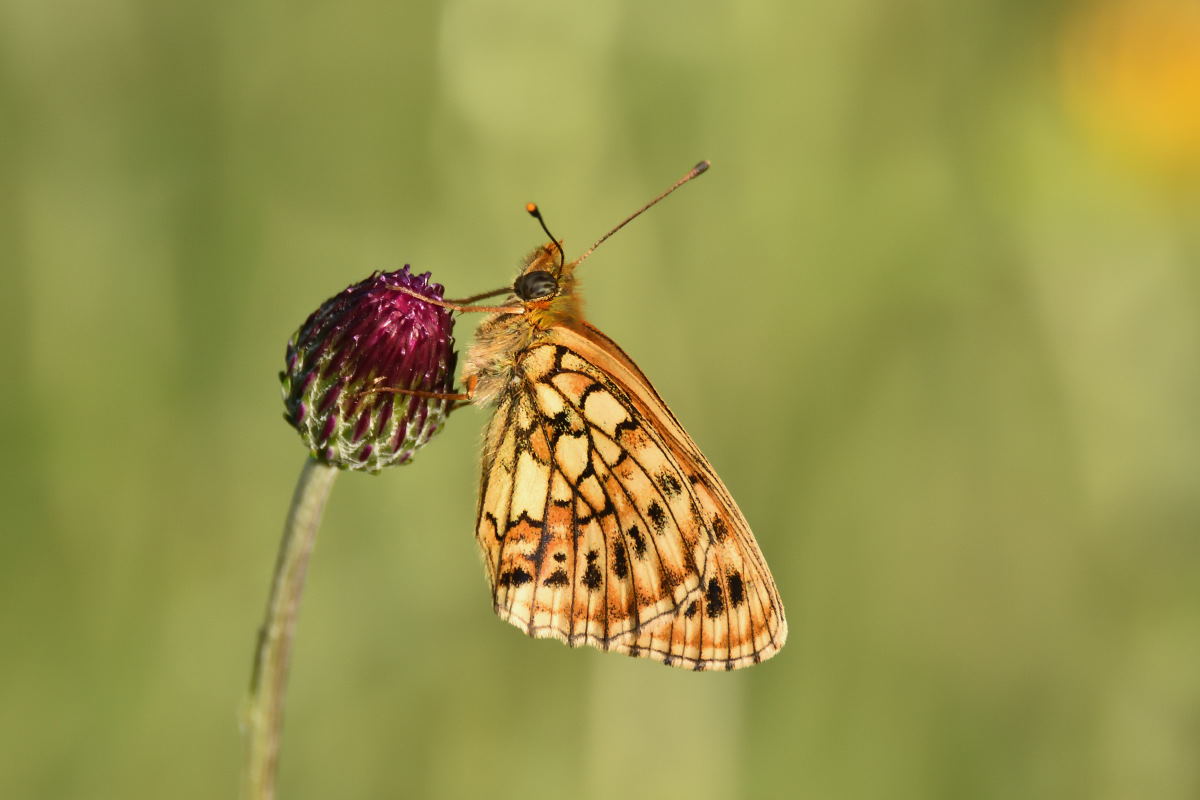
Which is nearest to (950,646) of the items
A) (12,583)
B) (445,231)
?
(445,231)

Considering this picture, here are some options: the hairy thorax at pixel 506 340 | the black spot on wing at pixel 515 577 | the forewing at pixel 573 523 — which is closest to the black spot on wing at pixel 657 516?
the forewing at pixel 573 523

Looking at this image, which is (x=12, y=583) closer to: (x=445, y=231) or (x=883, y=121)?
(x=445, y=231)

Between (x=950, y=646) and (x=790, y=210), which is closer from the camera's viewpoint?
(x=950, y=646)

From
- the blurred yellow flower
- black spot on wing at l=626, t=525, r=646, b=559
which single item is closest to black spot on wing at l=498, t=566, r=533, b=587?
black spot on wing at l=626, t=525, r=646, b=559

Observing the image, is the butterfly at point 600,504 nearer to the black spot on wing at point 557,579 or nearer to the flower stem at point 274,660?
the black spot on wing at point 557,579

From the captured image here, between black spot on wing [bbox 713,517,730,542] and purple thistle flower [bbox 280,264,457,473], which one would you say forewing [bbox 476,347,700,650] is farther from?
purple thistle flower [bbox 280,264,457,473]

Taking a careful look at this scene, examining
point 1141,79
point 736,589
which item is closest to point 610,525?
point 736,589
